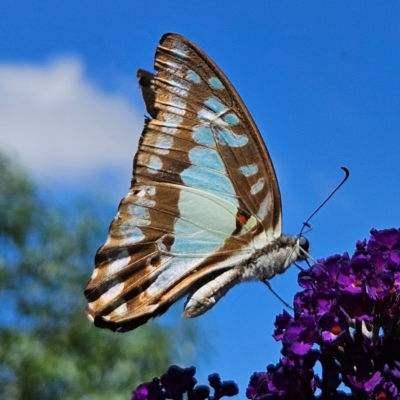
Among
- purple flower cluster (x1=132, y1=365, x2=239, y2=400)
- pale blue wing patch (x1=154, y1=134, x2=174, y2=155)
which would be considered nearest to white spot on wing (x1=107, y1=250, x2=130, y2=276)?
pale blue wing patch (x1=154, y1=134, x2=174, y2=155)

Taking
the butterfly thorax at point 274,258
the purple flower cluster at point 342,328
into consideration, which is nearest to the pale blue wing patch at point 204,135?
the butterfly thorax at point 274,258

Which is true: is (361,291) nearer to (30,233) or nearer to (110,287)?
(110,287)

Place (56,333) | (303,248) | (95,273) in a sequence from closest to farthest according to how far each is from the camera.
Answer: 1. (303,248)
2. (95,273)
3. (56,333)

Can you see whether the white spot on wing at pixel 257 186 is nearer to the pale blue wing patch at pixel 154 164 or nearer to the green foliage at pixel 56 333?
the pale blue wing patch at pixel 154 164

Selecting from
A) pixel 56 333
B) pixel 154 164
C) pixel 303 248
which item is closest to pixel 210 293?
pixel 303 248

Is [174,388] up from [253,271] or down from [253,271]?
down

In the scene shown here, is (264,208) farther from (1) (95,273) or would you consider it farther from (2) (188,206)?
(1) (95,273)

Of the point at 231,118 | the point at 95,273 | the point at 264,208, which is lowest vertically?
the point at 95,273
